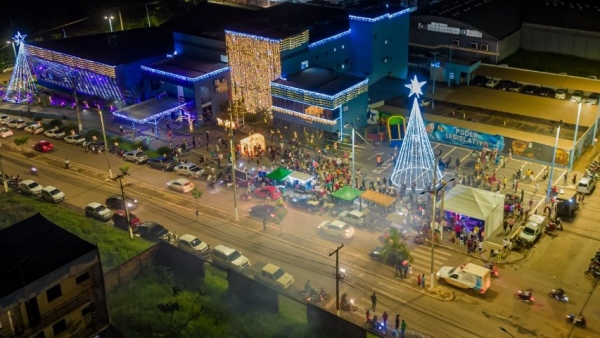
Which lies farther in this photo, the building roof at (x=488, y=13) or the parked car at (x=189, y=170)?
the building roof at (x=488, y=13)

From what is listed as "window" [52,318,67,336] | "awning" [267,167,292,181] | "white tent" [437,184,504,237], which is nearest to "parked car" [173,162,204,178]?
"awning" [267,167,292,181]

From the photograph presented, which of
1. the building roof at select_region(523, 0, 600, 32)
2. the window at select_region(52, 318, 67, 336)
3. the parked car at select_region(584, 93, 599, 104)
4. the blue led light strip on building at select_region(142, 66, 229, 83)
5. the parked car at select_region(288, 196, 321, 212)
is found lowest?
the parked car at select_region(288, 196, 321, 212)

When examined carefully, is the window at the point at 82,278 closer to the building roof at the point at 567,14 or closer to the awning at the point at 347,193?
the awning at the point at 347,193

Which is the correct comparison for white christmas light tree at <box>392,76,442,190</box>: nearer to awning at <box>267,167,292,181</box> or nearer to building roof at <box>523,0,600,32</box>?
awning at <box>267,167,292,181</box>

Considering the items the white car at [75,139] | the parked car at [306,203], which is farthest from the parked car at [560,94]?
the white car at [75,139]

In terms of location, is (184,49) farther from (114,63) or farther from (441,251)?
(441,251)

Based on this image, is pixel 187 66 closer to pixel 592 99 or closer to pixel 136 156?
pixel 136 156

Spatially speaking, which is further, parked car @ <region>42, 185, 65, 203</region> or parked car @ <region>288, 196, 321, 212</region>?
parked car @ <region>42, 185, 65, 203</region>
